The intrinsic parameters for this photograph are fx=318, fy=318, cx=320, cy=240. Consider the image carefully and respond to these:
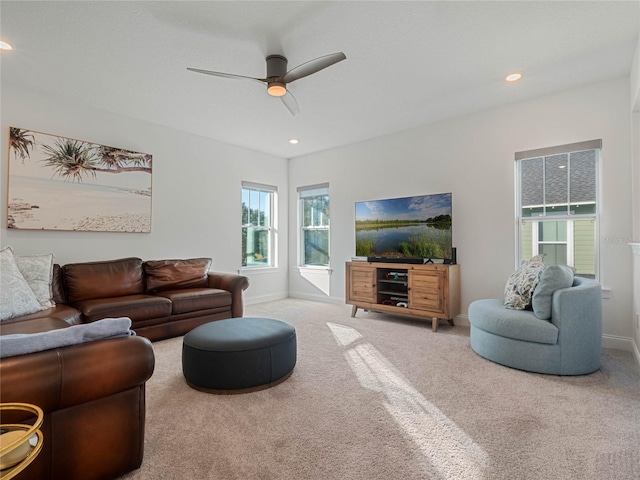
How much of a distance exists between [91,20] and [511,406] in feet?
12.9

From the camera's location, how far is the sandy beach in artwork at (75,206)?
3.33m

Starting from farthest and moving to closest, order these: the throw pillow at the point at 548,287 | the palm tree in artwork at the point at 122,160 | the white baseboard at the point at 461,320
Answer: the white baseboard at the point at 461,320
the palm tree in artwork at the point at 122,160
the throw pillow at the point at 548,287

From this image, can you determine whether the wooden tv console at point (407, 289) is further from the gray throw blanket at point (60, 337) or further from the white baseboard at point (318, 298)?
the gray throw blanket at point (60, 337)

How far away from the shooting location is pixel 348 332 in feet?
12.3

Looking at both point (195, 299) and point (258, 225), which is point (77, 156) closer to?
point (195, 299)

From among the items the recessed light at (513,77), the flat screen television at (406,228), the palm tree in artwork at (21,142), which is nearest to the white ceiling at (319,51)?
the recessed light at (513,77)

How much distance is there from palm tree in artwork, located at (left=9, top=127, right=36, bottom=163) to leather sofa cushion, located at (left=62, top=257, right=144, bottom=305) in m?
1.24

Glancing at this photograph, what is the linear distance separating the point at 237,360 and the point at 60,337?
1.13 meters

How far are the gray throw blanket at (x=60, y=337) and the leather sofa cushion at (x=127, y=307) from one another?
1.85m

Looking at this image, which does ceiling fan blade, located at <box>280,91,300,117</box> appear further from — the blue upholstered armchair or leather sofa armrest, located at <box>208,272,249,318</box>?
the blue upholstered armchair

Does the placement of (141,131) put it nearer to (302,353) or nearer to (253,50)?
(253,50)

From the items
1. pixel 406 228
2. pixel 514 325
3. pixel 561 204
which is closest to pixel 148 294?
pixel 406 228

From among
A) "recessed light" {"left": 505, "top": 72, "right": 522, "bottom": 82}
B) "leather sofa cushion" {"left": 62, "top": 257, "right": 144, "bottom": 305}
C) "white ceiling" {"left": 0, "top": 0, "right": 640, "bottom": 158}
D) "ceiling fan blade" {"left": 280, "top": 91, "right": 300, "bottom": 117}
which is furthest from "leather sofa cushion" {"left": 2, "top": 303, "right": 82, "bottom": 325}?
"recessed light" {"left": 505, "top": 72, "right": 522, "bottom": 82}

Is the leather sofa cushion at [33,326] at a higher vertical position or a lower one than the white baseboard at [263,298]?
higher
